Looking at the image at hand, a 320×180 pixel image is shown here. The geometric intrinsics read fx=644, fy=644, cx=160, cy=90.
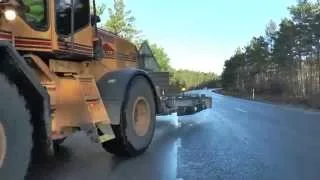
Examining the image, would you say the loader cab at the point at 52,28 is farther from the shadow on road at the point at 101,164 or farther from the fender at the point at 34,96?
the shadow on road at the point at 101,164

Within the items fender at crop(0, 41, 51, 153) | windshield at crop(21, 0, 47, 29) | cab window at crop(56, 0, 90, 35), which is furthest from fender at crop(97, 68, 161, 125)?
fender at crop(0, 41, 51, 153)

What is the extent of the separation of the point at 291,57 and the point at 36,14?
64.6 meters

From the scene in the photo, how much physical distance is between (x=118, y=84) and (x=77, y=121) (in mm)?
1431

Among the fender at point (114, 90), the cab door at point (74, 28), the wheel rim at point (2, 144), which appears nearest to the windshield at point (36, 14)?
the cab door at point (74, 28)

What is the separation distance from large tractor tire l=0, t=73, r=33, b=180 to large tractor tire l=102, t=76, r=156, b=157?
3748 mm

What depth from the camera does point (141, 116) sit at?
1219cm

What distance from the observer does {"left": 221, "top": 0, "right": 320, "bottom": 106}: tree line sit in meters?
60.5

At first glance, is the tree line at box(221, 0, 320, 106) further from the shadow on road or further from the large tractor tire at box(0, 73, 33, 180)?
the large tractor tire at box(0, 73, 33, 180)

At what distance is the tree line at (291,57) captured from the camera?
60.5 m

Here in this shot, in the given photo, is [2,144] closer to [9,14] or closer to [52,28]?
[9,14]

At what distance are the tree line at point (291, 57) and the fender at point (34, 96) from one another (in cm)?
3755

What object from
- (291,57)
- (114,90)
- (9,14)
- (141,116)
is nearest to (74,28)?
(114,90)

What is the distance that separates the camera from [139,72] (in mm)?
12031

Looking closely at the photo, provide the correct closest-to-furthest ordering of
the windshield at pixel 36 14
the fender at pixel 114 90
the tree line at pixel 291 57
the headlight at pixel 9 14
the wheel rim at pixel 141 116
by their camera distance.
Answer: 1. the headlight at pixel 9 14
2. the windshield at pixel 36 14
3. the fender at pixel 114 90
4. the wheel rim at pixel 141 116
5. the tree line at pixel 291 57
